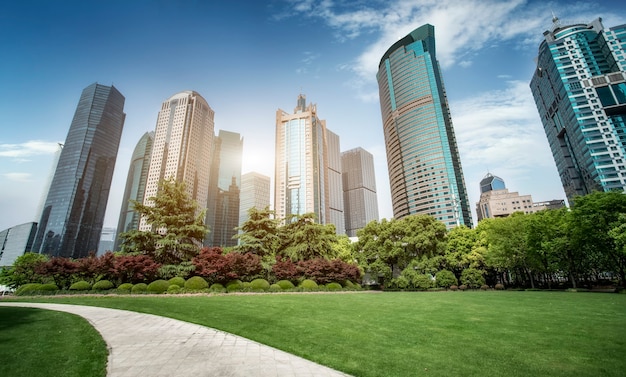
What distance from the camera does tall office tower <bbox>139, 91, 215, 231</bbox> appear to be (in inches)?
5502

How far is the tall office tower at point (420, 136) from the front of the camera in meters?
121

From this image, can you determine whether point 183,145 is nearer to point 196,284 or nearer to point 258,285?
point 196,284

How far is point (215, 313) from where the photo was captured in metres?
11.9

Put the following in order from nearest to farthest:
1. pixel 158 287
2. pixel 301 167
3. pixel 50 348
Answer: pixel 50 348, pixel 158 287, pixel 301 167

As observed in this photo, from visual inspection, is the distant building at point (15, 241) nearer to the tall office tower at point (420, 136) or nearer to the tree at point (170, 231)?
the tree at point (170, 231)

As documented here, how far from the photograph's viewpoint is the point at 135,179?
179 m

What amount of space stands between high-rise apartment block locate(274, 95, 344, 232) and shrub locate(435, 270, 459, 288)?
9721 centimetres

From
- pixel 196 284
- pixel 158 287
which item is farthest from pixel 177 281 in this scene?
pixel 196 284

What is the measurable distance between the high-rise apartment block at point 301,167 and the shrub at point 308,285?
330 feet

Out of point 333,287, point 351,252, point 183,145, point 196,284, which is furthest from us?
point 183,145

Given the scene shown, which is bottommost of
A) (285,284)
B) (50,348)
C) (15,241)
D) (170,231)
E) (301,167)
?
(50,348)

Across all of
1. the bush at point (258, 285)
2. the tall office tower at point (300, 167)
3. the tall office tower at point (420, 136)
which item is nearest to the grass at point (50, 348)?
the bush at point (258, 285)

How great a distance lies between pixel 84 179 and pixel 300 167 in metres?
120

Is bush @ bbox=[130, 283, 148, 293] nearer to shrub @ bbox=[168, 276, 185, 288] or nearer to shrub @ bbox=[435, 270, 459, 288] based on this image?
shrub @ bbox=[168, 276, 185, 288]
